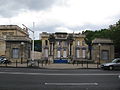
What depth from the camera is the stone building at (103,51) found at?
2055 inches

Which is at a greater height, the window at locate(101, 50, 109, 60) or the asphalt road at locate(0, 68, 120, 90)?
the window at locate(101, 50, 109, 60)

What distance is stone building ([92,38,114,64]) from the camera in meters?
52.2

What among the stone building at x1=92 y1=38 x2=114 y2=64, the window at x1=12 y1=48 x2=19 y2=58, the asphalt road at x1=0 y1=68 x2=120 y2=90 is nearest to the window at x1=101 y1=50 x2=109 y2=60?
the stone building at x1=92 y1=38 x2=114 y2=64

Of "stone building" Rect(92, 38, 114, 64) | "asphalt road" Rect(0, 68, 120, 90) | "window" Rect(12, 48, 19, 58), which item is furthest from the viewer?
"window" Rect(12, 48, 19, 58)

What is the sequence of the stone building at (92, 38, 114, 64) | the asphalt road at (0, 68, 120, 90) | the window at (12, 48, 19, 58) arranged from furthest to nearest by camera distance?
the window at (12, 48, 19, 58) → the stone building at (92, 38, 114, 64) → the asphalt road at (0, 68, 120, 90)

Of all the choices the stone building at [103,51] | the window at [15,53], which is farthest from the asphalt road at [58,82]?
the window at [15,53]

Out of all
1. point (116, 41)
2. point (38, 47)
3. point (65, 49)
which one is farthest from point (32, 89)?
point (38, 47)

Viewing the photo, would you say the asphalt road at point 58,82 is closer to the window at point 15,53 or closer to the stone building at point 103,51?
the stone building at point 103,51

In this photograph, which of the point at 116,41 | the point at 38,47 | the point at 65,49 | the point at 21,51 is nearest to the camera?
the point at 21,51

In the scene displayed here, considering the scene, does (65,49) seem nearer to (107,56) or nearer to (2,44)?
(2,44)

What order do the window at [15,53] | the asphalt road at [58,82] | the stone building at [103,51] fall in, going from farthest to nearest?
the window at [15,53] < the stone building at [103,51] < the asphalt road at [58,82]

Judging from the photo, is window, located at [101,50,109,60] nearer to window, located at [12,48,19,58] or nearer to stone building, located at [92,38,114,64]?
stone building, located at [92,38,114,64]

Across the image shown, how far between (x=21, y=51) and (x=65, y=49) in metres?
58.5

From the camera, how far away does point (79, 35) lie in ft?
370
